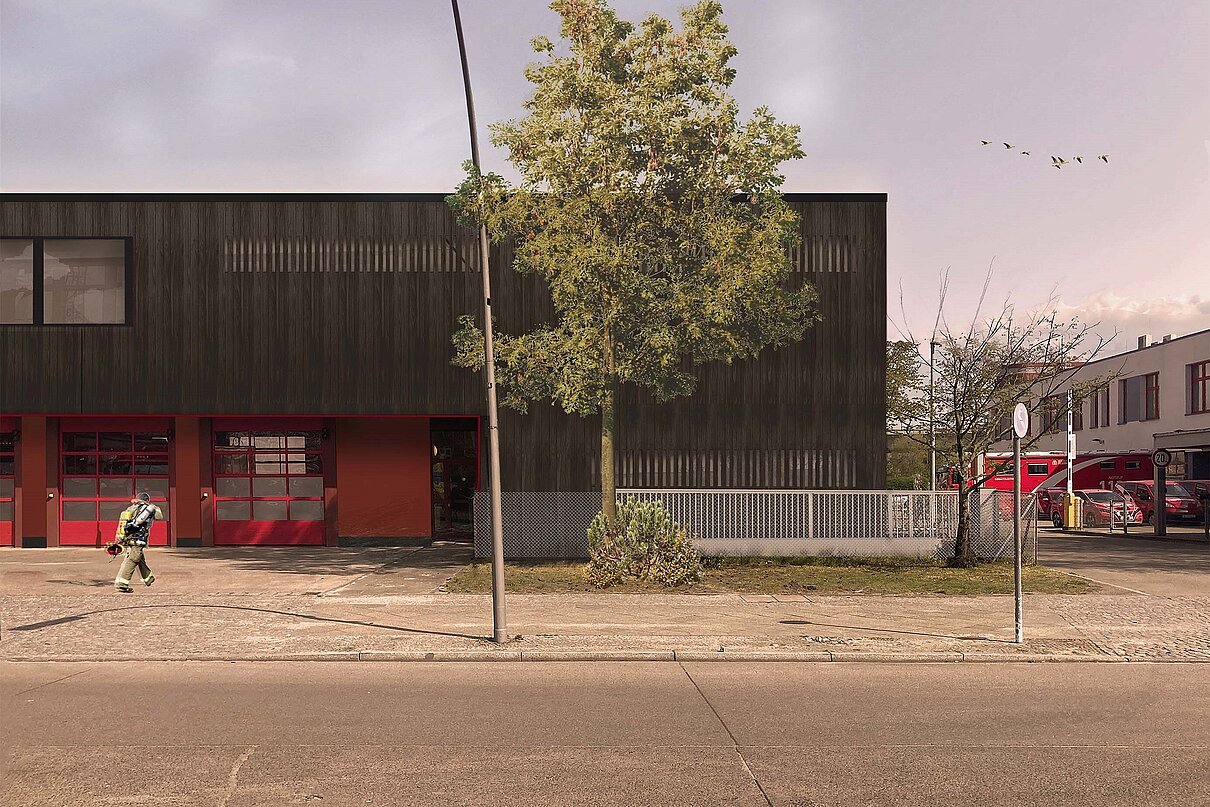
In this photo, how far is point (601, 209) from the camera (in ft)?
58.8

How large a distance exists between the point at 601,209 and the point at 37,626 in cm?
1130

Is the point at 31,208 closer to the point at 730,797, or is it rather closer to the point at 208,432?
the point at 208,432

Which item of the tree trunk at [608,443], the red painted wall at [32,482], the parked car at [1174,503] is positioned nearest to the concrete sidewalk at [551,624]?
the tree trunk at [608,443]

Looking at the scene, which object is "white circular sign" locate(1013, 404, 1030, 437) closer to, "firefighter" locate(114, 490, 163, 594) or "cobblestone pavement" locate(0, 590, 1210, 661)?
"cobblestone pavement" locate(0, 590, 1210, 661)

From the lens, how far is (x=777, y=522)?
67.2 feet

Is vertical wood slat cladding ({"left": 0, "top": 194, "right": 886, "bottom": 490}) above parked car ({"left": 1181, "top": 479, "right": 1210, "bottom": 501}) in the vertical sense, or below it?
above

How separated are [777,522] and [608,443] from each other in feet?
Result: 14.1

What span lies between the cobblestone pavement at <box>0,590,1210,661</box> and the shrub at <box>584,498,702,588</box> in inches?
47.7

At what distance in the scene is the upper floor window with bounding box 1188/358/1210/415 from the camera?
45812 millimetres

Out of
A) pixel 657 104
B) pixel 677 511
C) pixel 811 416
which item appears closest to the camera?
pixel 657 104

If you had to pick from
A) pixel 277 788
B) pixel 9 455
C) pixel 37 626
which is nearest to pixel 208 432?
pixel 9 455

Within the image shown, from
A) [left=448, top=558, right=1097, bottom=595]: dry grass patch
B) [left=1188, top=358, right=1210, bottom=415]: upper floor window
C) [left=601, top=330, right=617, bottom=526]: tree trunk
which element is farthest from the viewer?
[left=1188, top=358, right=1210, bottom=415]: upper floor window

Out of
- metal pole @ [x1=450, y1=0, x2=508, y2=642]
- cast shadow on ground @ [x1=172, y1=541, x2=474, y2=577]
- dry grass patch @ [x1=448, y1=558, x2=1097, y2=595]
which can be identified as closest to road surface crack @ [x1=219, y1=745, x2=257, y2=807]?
metal pole @ [x1=450, y1=0, x2=508, y2=642]

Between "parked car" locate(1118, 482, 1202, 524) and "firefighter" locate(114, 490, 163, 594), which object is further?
"parked car" locate(1118, 482, 1202, 524)
